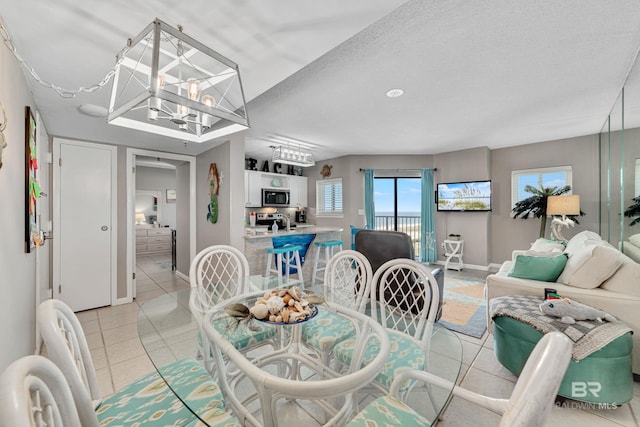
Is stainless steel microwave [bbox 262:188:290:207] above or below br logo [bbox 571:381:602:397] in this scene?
above

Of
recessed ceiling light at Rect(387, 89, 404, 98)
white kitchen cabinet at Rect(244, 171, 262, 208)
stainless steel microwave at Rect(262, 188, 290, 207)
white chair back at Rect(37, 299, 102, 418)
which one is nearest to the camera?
white chair back at Rect(37, 299, 102, 418)

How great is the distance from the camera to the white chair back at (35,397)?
434 mm

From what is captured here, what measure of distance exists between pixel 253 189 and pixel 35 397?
205 inches

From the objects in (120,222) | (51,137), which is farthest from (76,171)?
(120,222)

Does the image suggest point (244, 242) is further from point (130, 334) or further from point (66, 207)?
point (66, 207)

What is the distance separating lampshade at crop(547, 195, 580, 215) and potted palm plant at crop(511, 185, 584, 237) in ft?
1.58

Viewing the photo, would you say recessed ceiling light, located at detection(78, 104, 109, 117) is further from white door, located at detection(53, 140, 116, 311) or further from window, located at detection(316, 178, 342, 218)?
window, located at detection(316, 178, 342, 218)

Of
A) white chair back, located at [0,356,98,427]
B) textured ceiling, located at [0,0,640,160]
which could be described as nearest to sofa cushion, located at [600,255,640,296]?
textured ceiling, located at [0,0,640,160]

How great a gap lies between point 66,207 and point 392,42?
4096 millimetres

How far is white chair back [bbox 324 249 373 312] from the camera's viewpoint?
6.27ft

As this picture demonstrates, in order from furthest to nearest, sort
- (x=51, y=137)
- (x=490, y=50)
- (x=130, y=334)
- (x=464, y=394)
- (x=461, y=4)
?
1. (x=51, y=137)
2. (x=130, y=334)
3. (x=490, y=50)
4. (x=461, y=4)
5. (x=464, y=394)

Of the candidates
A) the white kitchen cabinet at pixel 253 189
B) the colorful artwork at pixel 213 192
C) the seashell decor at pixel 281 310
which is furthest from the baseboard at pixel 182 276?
the seashell decor at pixel 281 310

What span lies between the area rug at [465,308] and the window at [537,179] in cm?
199

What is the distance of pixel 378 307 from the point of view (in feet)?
5.97
